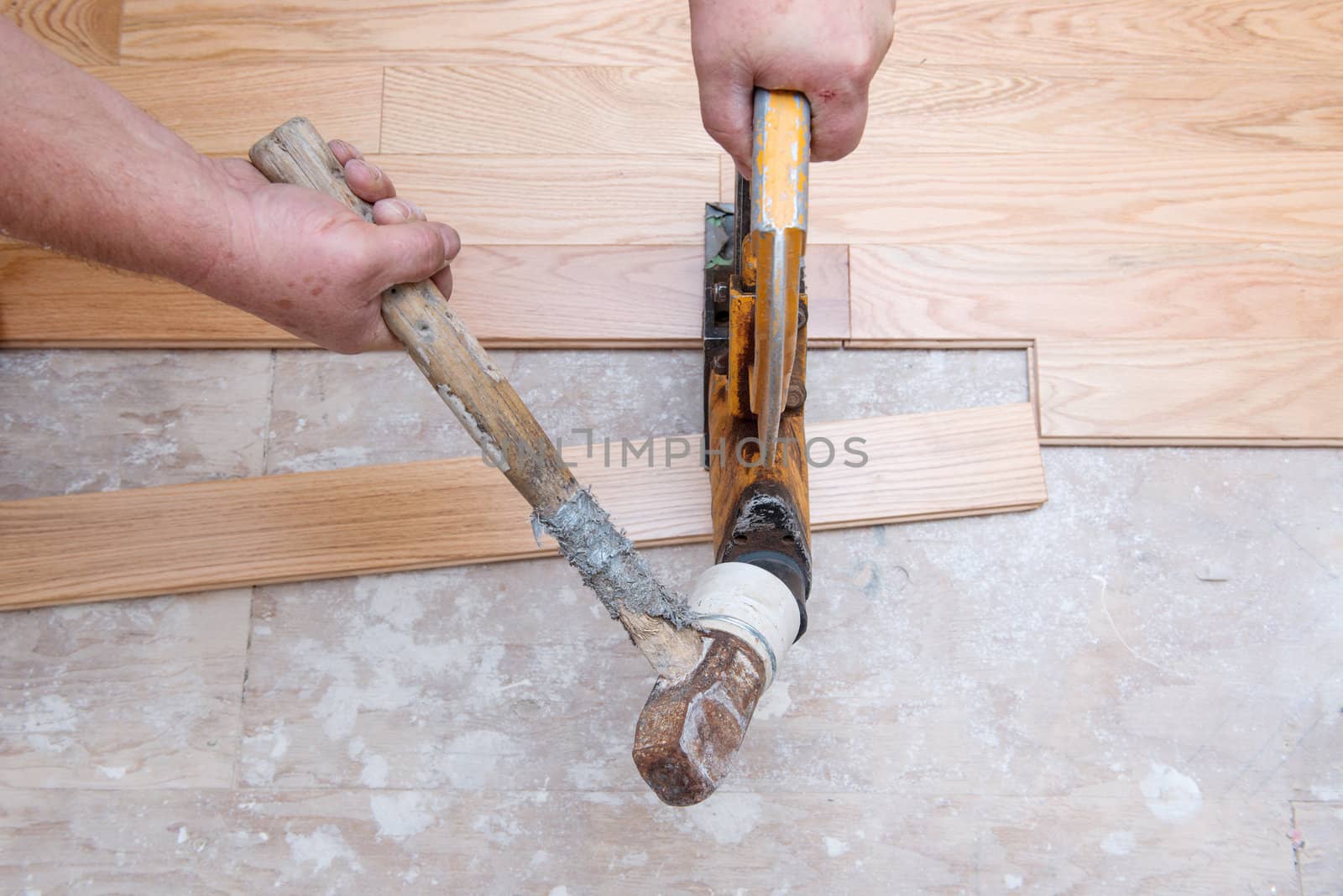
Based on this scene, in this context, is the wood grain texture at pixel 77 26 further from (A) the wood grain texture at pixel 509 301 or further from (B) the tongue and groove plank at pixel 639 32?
(A) the wood grain texture at pixel 509 301

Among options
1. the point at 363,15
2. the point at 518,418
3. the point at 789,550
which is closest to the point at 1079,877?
the point at 789,550

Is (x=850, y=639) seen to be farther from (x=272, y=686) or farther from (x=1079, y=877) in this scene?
(x=272, y=686)

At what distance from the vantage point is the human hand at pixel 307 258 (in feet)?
3.27

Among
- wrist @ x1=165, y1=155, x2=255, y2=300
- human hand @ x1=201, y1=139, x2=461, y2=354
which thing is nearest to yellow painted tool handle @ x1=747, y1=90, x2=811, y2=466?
human hand @ x1=201, y1=139, x2=461, y2=354

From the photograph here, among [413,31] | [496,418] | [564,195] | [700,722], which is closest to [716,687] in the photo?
[700,722]

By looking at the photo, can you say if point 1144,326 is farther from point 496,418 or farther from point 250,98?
point 250,98

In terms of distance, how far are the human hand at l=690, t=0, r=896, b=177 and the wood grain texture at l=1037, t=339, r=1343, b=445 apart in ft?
2.73

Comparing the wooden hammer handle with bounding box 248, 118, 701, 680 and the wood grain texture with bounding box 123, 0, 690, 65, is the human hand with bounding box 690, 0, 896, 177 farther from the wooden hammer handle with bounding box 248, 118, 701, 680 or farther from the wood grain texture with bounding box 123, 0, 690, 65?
the wood grain texture with bounding box 123, 0, 690, 65

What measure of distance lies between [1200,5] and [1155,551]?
1.02m

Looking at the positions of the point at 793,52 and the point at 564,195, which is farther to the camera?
the point at 564,195

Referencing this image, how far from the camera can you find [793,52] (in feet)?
2.67

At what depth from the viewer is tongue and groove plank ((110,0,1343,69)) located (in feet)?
5.39

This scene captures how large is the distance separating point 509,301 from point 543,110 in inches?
15.0

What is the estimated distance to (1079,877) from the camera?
4.48 feet
